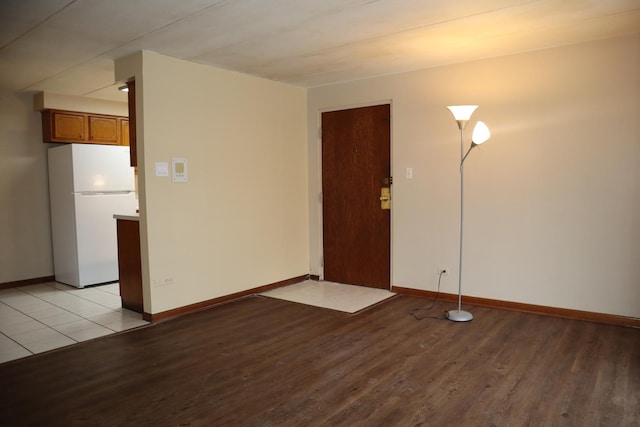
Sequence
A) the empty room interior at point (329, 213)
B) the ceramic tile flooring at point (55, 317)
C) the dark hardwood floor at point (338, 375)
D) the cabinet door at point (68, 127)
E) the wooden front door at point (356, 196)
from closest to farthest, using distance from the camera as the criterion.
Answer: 1. the dark hardwood floor at point (338, 375)
2. the empty room interior at point (329, 213)
3. the ceramic tile flooring at point (55, 317)
4. the wooden front door at point (356, 196)
5. the cabinet door at point (68, 127)

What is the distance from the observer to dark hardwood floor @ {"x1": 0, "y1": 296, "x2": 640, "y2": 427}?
2373 mm

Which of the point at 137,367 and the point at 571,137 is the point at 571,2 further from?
the point at 137,367

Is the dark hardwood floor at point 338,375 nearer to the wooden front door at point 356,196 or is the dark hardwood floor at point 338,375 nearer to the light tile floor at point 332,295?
the light tile floor at point 332,295

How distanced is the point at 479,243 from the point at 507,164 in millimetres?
803

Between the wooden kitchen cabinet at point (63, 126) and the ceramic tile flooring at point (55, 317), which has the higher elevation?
the wooden kitchen cabinet at point (63, 126)

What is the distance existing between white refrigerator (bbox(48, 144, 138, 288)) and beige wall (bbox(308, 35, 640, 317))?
3.30m

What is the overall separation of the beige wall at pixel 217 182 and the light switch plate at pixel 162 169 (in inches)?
1.5

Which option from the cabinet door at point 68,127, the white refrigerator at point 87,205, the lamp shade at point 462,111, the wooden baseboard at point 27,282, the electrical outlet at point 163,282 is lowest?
the wooden baseboard at point 27,282

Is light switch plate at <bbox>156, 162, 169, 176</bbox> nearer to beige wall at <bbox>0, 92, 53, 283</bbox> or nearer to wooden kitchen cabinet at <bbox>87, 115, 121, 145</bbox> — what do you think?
wooden kitchen cabinet at <bbox>87, 115, 121, 145</bbox>

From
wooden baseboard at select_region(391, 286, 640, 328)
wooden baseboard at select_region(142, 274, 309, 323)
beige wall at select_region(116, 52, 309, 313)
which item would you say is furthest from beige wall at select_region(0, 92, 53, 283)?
wooden baseboard at select_region(391, 286, 640, 328)

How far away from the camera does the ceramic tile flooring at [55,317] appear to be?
3.51 m

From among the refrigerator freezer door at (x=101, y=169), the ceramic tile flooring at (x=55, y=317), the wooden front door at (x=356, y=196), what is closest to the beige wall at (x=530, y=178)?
the wooden front door at (x=356, y=196)

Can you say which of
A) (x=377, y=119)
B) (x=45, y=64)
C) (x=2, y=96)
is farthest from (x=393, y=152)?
(x=2, y=96)

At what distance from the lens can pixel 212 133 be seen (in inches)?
174
